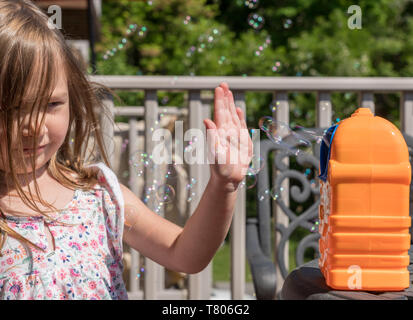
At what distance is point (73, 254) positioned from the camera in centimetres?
126

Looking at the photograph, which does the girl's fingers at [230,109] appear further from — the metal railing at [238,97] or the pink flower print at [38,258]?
the metal railing at [238,97]

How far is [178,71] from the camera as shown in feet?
21.1

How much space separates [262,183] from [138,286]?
1.46 meters

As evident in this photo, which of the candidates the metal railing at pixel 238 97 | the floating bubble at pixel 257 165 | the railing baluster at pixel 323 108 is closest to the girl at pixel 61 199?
the floating bubble at pixel 257 165

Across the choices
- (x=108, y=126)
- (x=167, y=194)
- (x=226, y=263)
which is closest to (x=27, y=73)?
(x=167, y=194)

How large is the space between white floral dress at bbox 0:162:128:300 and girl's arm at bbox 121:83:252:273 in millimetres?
56

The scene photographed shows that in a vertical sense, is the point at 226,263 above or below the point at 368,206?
below

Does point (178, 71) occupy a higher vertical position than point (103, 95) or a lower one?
higher

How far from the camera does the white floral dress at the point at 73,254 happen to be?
1.20 metres

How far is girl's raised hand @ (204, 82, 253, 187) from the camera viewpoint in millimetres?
1032

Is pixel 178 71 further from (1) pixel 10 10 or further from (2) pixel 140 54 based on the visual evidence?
(1) pixel 10 10

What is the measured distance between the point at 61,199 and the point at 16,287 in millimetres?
268

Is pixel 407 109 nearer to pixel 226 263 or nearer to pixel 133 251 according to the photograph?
pixel 133 251

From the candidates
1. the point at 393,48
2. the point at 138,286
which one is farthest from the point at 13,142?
the point at 393,48
